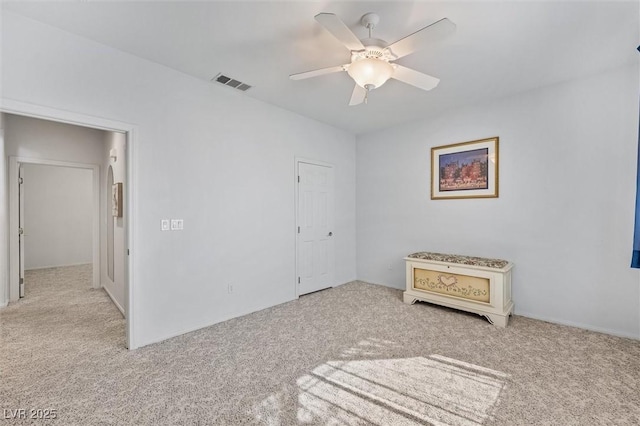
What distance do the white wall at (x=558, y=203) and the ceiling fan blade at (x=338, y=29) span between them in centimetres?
261

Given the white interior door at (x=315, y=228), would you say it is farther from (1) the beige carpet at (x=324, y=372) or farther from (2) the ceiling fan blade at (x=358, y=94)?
(2) the ceiling fan blade at (x=358, y=94)

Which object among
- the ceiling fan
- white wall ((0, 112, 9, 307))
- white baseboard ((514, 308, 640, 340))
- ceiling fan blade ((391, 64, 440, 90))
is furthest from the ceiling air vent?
white baseboard ((514, 308, 640, 340))

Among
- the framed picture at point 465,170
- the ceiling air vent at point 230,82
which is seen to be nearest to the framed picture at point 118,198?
the ceiling air vent at point 230,82

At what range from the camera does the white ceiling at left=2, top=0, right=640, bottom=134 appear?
198 centimetres

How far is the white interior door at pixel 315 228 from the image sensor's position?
4242 mm

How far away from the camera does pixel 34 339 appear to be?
2.76 meters

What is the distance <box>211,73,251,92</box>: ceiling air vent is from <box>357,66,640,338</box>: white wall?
2.70 meters

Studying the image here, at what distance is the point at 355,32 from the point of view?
2246 millimetres

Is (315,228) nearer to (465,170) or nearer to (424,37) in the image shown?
(465,170)

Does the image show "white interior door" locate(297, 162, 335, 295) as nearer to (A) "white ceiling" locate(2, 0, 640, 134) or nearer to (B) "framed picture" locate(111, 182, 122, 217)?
(A) "white ceiling" locate(2, 0, 640, 134)

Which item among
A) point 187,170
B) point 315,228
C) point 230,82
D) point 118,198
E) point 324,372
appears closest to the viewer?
point 324,372

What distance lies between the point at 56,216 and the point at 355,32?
8010 millimetres

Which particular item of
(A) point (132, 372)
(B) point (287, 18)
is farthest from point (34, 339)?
(B) point (287, 18)

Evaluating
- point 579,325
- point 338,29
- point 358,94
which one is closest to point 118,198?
point 358,94
